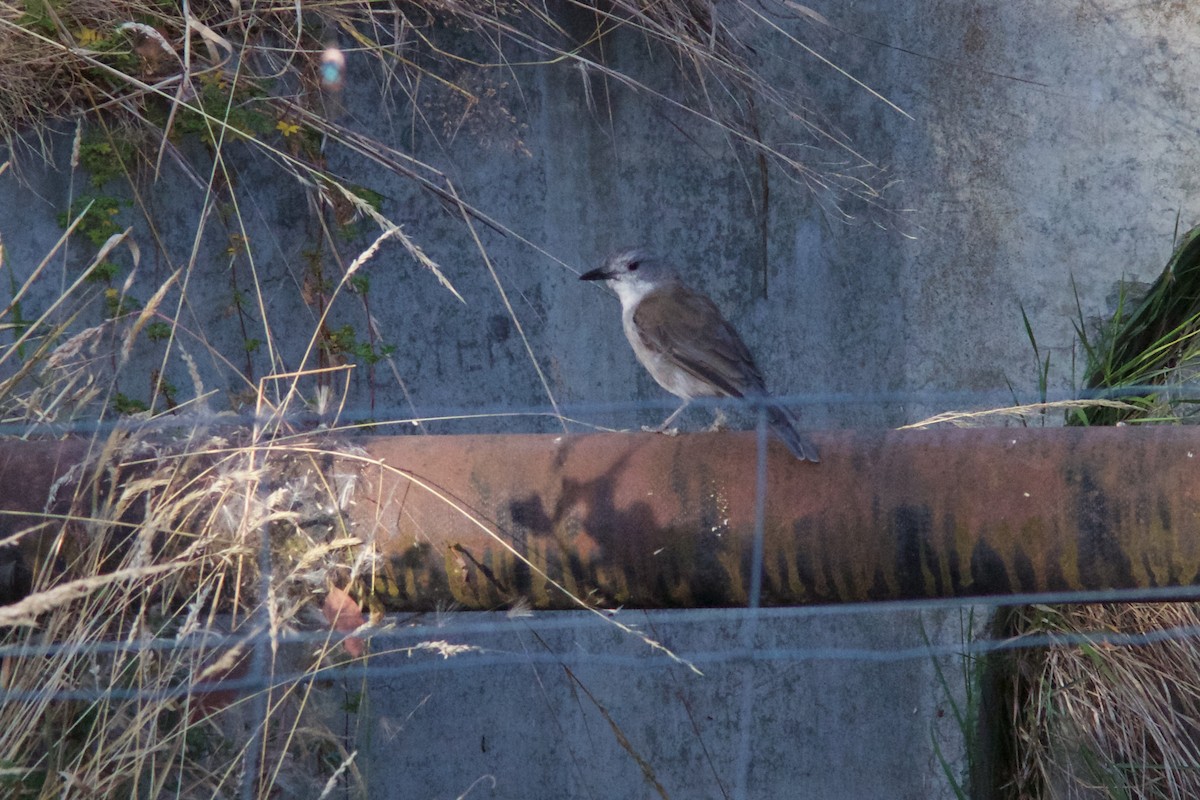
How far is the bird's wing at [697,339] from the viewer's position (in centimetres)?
350

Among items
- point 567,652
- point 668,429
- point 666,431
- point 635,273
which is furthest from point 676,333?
point 567,652

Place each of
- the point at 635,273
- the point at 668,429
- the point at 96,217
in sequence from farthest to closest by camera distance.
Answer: the point at 635,273 → the point at 96,217 → the point at 668,429

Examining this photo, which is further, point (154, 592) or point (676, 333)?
point (676, 333)

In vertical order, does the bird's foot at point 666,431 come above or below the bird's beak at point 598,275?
below

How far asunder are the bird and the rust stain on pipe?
3.86 ft

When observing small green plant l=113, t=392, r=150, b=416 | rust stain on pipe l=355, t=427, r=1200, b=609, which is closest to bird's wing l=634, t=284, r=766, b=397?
rust stain on pipe l=355, t=427, r=1200, b=609

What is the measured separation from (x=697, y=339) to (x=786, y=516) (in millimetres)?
1689

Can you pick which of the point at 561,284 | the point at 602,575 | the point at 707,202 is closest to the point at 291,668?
the point at 602,575

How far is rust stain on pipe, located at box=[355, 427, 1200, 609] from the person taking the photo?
1.89 m

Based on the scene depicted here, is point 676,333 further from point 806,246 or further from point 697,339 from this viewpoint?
point 806,246

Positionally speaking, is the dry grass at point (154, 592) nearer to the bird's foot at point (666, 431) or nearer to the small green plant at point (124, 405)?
the bird's foot at point (666, 431)

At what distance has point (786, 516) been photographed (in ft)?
6.58

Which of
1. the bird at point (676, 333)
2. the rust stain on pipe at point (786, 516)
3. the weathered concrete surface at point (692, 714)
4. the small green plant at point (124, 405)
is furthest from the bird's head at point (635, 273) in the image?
the rust stain on pipe at point (786, 516)

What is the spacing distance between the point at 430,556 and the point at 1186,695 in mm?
2635
